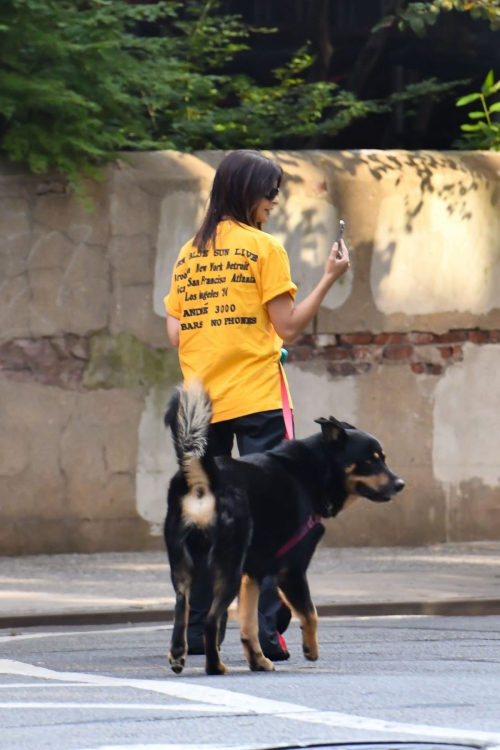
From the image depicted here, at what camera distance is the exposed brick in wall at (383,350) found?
1048 cm

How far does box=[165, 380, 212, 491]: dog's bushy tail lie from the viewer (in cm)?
551

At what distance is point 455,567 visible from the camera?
31.6 ft

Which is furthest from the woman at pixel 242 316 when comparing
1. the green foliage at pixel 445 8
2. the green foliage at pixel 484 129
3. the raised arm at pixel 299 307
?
the green foliage at pixel 445 8

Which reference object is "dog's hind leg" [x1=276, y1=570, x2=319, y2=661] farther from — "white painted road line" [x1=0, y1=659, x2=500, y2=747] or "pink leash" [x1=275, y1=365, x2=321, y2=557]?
"white painted road line" [x1=0, y1=659, x2=500, y2=747]

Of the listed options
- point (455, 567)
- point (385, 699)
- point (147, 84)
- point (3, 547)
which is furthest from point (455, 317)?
point (385, 699)

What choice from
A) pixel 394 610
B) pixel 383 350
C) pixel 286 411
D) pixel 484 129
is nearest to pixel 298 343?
pixel 383 350

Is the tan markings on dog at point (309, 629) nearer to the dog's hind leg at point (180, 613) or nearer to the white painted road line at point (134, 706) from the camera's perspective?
the dog's hind leg at point (180, 613)

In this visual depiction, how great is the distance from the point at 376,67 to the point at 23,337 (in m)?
7.05

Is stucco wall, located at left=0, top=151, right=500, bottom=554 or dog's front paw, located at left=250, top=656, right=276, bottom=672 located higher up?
stucco wall, located at left=0, top=151, right=500, bottom=554

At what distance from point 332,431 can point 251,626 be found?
2.84ft

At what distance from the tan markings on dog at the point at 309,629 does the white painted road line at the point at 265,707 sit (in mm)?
662

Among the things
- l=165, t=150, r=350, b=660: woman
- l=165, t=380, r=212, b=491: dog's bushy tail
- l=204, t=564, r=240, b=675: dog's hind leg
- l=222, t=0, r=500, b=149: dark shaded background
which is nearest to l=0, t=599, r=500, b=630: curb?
l=165, t=150, r=350, b=660: woman

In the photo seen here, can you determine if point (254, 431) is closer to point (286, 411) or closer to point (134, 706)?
point (286, 411)

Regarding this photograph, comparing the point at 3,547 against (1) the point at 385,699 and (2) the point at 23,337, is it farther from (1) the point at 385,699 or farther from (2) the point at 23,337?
(1) the point at 385,699
